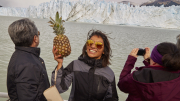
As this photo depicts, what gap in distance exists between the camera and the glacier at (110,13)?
78600 millimetres

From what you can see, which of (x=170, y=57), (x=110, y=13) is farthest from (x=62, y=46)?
(x=110, y=13)

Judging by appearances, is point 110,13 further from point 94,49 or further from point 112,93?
point 112,93

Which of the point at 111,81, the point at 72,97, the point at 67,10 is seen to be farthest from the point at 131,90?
the point at 67,10

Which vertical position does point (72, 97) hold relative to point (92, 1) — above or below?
below

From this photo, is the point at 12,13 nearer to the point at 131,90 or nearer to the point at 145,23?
the point at 145,23

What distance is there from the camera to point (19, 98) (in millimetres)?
1462

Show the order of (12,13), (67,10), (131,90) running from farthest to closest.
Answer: (12,13) → (67,10) → (131,90)

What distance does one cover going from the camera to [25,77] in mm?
1466

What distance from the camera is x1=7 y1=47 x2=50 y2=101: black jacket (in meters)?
1.45

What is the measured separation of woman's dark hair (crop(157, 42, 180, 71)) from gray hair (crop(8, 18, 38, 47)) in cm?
155

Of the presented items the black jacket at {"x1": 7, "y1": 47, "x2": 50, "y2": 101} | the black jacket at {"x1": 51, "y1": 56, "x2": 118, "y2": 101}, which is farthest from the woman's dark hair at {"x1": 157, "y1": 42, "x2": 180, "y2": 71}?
the black jacket at {"x1": 7, "y1": 47, "x2": 50, "y2": 101}

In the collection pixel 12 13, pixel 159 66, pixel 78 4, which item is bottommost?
pixel 159 66

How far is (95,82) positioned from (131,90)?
1.55 feet

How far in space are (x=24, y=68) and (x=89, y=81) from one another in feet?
2.68
